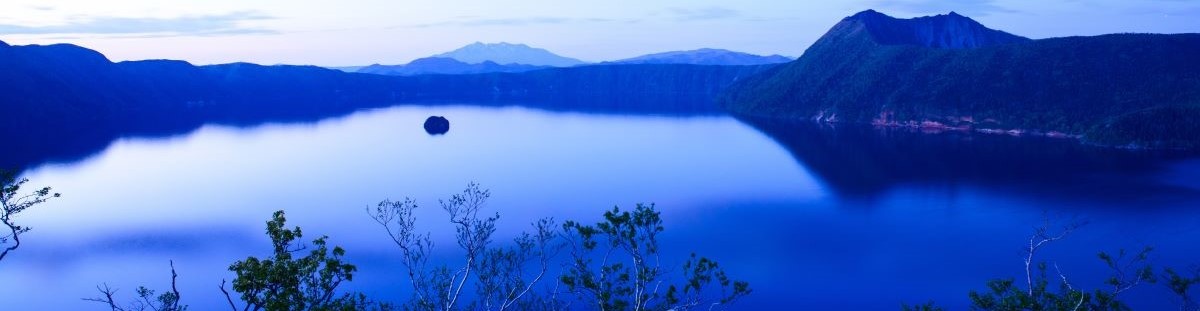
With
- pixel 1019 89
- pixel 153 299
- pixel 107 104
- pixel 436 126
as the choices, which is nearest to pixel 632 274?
pixel 153 299

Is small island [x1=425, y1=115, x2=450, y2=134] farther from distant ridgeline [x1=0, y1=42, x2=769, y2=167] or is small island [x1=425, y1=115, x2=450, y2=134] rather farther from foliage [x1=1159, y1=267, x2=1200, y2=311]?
foliage [x1=1159, y1=267, x2=1200, y2=311]

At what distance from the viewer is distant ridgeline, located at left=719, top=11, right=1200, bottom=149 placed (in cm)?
8806

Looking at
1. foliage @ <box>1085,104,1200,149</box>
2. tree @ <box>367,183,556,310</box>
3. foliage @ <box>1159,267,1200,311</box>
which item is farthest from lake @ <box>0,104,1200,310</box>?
foliage @ <box>1085,104,1200,149</box>

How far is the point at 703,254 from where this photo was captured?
135 feet

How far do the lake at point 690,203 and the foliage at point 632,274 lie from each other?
7.83ft

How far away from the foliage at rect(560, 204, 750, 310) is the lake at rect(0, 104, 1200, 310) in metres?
2.39

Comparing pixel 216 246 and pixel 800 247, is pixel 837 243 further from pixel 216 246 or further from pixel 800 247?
pixel 216 246

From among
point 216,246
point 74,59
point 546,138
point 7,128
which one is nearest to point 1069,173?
point 546,138

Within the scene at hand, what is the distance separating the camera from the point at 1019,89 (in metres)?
108

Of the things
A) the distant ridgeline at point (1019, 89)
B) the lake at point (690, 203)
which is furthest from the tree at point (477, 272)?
the distant ridgeline at point (1019, 89)

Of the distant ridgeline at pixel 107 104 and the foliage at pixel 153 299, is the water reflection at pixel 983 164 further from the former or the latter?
the distant ridgeline at pixel 107 104

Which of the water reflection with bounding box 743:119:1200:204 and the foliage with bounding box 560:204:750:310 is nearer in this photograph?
the foliage with bounding box 560:204:750:310

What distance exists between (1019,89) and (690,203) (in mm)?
72208

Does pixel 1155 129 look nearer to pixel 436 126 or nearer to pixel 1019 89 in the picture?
pixel 1019 89
